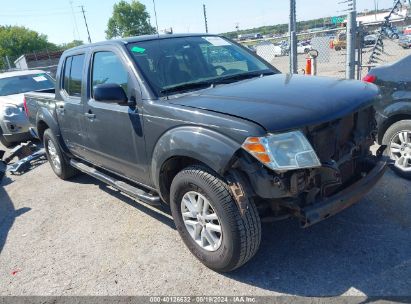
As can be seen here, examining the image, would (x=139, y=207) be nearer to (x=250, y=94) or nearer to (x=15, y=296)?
(x=15, y=296)

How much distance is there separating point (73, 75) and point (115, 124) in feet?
4.85

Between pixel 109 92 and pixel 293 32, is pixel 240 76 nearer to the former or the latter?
pixel 109 92

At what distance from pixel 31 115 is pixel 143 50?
3.55m

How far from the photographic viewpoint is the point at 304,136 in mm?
2559

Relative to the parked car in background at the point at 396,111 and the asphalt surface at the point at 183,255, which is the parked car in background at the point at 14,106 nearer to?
the asphalt surface at the point at 183,255

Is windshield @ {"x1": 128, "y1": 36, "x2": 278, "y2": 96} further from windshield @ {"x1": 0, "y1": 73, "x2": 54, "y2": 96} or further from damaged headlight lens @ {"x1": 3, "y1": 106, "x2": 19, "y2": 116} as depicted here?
windshield @ {"x1": 0, "y1": 73, "x2": 54, "y2": 96}

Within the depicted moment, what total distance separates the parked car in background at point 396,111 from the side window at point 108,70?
115 inches

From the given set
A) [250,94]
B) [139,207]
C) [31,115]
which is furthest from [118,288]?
[31,115]

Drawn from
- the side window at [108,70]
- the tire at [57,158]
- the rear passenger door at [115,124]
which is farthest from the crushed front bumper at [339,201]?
the tire at [57,158]

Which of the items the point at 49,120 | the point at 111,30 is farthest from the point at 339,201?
the point at 111,30

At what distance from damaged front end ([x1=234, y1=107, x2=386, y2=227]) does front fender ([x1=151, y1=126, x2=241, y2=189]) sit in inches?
4.8

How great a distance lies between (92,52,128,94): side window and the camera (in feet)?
11.9

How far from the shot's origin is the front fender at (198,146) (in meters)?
2.61

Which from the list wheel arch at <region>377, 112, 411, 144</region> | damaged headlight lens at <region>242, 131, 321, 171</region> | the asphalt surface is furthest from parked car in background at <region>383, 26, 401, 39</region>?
damaged headlight lens at <region>242, 131, 321, 171</region>
